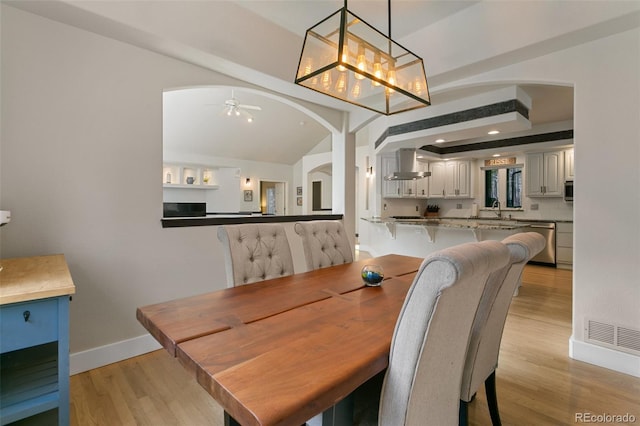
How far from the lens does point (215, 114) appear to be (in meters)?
7.20

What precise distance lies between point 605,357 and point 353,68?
8.80ft

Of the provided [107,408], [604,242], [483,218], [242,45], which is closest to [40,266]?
[107,408]

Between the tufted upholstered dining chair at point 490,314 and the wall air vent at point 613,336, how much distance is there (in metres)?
1.43

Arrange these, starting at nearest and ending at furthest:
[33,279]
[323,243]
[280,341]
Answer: [280,341]
[33,279]
[323,243]

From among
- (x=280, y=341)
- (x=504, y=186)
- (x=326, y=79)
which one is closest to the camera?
(x=280, y=341)

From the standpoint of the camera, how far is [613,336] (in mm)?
2188

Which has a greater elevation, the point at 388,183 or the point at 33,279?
the point at 388,183

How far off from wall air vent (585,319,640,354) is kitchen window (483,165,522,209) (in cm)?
485

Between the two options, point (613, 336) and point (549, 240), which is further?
point (549, 240)

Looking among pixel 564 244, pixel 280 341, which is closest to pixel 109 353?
pixel 280 341

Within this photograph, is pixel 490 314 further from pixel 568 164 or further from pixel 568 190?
pixel 568 164

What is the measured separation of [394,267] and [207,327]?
146cm

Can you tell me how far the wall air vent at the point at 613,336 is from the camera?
2119 millimetres

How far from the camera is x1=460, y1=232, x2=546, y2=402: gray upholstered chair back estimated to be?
128 cm
